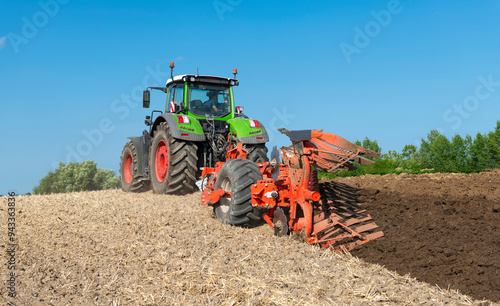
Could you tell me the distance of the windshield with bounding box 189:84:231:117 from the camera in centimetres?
918

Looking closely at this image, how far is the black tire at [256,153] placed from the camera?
8430mm

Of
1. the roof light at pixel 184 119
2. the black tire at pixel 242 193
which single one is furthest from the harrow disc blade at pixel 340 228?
the roof light at pixel 184 119

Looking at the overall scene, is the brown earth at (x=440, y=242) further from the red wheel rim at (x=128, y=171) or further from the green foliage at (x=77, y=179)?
the green foliage at (x=77, y=179)

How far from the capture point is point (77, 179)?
27.3 meters

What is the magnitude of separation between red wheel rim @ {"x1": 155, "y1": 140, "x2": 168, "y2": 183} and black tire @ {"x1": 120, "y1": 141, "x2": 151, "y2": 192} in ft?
2.83

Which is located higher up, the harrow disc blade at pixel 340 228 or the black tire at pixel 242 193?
the black tire at pixel 242 193

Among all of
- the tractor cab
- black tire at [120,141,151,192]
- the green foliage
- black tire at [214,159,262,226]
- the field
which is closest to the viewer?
the field

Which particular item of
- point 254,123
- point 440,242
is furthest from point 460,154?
point 440,242

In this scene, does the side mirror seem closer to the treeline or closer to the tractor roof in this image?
the tractor roof

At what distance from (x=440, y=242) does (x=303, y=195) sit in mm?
1526

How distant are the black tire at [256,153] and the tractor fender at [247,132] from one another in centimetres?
18

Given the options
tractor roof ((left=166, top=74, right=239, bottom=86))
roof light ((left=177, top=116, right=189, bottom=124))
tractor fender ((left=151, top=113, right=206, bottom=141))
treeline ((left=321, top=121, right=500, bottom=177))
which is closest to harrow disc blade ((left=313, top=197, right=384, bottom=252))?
tractor fender ((left=151, top=113, right=206, bottom=141))

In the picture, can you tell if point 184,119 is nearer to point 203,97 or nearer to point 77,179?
point 203,97

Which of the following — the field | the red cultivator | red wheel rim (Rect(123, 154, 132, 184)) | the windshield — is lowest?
the field
